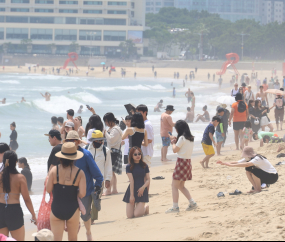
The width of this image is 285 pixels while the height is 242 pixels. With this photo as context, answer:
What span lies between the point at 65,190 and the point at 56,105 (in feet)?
97.1

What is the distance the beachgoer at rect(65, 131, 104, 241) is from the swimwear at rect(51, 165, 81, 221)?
577 millimetres

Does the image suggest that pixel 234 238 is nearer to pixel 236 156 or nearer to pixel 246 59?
pixel 236 156

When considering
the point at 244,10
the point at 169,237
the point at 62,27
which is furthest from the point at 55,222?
the point at 244,10

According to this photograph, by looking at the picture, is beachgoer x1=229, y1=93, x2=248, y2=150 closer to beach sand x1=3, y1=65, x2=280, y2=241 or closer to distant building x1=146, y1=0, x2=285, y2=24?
beach sand x1=3, y1=65, x2=280, y2=241

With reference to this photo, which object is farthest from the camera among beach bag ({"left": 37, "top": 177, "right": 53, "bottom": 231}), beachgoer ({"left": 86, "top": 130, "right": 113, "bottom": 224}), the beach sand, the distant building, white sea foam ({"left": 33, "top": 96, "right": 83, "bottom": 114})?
the distant building

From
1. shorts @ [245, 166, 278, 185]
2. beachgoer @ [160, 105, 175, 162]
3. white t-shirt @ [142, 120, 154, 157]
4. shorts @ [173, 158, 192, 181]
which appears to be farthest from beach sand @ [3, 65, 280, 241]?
beachgoer @ [160, 105, 175, 162]

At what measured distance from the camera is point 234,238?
13.1ft

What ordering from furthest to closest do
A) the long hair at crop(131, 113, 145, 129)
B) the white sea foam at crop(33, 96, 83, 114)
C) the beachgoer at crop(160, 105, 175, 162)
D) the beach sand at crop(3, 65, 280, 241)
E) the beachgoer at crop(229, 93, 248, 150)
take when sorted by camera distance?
the white sea foam at crop(33, 96, 83, 114) < the beachgoer at crop(229, 93, 248, 150) < the beachgoer at crop(160, 105, 175, 162) < the long hair at crop(131, 113, 145, 129) < the beach sand at crop(3, 65, 280, 241)

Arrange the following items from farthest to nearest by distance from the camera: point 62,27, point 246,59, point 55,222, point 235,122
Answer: point 62,27, point 246,59, point 235,122, point 55,222

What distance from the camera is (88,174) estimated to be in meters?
4.50

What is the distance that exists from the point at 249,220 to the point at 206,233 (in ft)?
1.83

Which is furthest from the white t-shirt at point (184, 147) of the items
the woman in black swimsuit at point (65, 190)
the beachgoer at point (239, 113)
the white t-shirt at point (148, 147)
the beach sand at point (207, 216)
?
the beachgoer at point (239, 113)

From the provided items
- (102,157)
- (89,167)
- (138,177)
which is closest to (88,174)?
(89,167)

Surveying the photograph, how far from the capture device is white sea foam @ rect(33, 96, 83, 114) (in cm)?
3136
